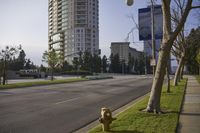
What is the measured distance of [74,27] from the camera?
150875mm

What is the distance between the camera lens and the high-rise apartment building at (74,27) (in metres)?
141

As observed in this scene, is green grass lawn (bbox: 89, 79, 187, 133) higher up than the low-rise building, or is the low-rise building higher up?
the low-rise building

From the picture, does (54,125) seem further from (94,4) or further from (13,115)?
(94,4)

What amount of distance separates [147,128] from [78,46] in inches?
5840

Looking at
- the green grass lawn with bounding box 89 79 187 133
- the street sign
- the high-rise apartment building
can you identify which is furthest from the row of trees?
the green grass lawn with bounding box 89 79 187 133

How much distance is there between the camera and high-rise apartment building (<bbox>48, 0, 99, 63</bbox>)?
14088cm

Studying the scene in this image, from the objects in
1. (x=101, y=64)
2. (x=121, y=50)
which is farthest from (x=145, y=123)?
(x=101, y=64)

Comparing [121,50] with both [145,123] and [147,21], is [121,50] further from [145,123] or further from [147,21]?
[145,123]

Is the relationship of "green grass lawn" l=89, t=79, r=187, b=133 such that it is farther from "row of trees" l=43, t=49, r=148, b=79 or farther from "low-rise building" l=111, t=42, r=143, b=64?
"row of trees" l=43, t=49, r=148, b=79

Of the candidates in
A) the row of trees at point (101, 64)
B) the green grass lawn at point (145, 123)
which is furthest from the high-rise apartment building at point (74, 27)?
the green grass lawn at point (145, 123)

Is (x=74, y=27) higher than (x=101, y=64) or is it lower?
higher

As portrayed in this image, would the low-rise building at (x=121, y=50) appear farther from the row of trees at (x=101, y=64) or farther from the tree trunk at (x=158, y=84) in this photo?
the tree trunk at (x=158, y=84)

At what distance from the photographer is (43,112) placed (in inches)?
640

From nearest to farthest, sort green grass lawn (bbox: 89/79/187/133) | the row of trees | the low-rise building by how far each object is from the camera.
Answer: green grass lawn (bbox: 89/79/187/133) → the low-rise building → the row of trees
